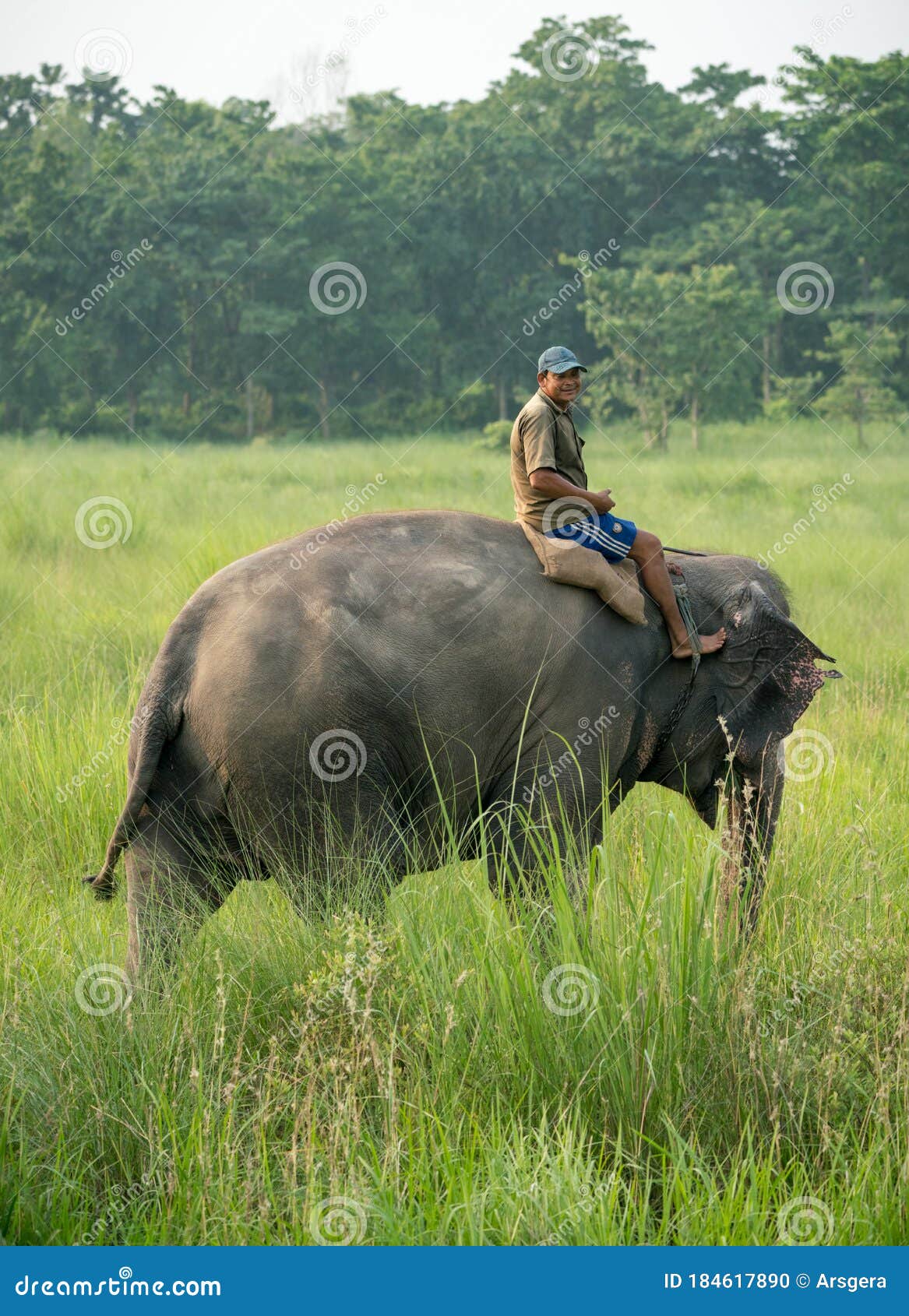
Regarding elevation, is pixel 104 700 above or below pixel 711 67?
below

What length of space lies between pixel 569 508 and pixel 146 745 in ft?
5.33

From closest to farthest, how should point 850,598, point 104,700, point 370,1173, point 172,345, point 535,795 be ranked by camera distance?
point 370,1173
point 535,795
point 104,700
point 850,598
point 172,345

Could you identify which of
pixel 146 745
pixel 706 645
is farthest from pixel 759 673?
pixel 146 745

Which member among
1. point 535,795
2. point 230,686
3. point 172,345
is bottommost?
point 535,795

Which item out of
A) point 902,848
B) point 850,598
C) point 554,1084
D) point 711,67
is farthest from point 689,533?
point 711,67

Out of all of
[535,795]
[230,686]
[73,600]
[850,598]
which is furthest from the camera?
[850,598]

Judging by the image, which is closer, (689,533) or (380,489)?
(689,533)

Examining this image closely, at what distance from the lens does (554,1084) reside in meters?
3.10

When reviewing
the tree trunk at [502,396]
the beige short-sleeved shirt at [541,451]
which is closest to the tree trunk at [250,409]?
the tree trunk at [502,396]

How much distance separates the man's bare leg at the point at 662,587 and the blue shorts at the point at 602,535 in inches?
1.7

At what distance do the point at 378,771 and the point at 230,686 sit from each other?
55 centimetres

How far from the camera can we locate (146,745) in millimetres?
3939

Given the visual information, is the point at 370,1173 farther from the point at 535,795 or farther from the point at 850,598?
the point at 850,598

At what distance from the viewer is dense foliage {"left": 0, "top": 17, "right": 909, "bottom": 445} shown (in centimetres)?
3188
